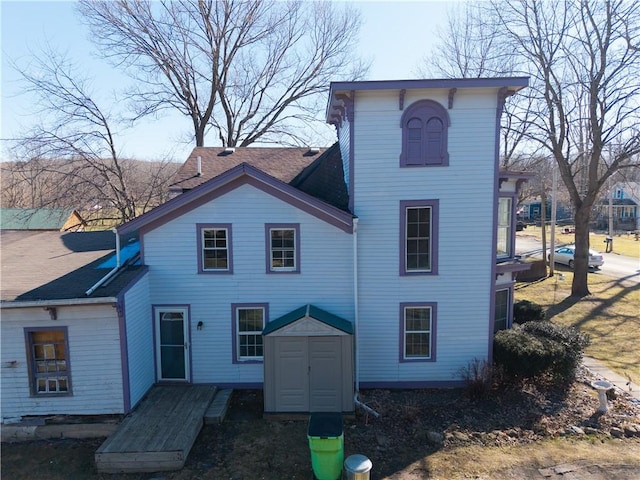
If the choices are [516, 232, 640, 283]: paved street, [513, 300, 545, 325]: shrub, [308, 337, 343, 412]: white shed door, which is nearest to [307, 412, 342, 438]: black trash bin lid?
[308, 337, 343, 412]: white shed door

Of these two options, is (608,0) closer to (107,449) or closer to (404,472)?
(404,472)

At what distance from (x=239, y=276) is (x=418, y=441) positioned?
6008mm

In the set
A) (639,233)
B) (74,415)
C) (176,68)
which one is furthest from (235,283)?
(639,233)

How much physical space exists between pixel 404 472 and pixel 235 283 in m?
6.12

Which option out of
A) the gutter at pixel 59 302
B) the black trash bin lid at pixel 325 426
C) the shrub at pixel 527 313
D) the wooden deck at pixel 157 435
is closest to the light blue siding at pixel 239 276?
the wooden deck at pixel 157 435

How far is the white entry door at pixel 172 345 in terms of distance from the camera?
11.2 m

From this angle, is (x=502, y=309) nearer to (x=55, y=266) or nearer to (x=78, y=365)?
(x=78, y=365)

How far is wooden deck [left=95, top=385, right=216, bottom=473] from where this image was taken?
7.89 metres

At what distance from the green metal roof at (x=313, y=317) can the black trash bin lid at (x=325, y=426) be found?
7.73 ft

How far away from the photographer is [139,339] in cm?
1030

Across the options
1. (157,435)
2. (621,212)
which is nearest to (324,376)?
(157,435)

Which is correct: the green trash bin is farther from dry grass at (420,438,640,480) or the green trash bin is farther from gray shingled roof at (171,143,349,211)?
gray shingled roof at (171,143,349,211)

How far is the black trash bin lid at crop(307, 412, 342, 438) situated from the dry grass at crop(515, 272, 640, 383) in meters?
10.3

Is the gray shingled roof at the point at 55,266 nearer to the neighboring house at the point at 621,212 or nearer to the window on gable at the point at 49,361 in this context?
the window on gable at the point at 49,361
